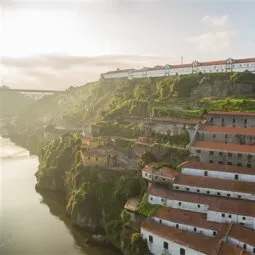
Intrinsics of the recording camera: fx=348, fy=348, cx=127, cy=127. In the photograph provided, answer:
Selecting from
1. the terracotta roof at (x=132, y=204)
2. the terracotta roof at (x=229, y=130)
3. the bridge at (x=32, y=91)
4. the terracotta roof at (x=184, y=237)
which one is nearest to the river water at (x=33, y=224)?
the terracotta roof at (x=132, y=204)

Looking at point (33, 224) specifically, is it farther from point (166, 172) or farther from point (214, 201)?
point (214, 201)

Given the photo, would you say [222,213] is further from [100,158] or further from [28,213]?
[28,213]

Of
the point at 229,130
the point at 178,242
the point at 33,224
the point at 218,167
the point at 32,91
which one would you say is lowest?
the point at 33,224

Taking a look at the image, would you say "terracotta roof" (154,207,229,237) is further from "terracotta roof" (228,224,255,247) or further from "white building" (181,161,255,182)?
"white building" (181,161,255,182)

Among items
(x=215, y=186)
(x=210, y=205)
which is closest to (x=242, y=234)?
(x=210, y=205)

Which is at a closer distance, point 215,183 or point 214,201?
point 214,201

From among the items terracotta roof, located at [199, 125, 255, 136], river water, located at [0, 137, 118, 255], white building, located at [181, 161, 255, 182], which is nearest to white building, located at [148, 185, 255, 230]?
white building, located at [181, 161, 255, 182]
